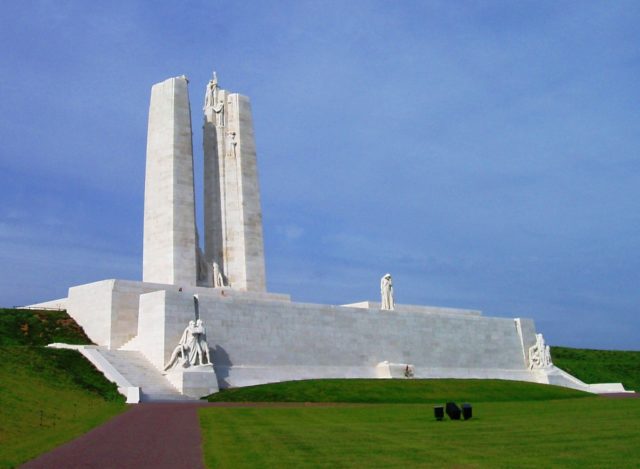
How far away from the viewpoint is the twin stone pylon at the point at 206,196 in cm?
4366

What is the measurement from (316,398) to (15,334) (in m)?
17.2

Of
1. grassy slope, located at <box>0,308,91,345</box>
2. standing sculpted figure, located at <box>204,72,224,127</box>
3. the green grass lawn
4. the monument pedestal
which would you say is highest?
standing sculpted figure, located at <box>204,72,224,127</box>

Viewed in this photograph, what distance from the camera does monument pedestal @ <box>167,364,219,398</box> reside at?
32.1 m

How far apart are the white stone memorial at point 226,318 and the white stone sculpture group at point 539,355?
3.6 inches

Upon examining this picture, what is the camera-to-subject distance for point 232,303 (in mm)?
37469

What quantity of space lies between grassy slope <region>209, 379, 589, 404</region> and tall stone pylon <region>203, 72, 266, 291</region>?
582 inches

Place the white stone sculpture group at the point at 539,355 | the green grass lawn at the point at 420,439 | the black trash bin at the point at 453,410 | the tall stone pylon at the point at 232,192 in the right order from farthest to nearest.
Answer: the white stone sculpture group at the point at 539,355 < the tall stone pylon at the point at 232,192 < the black trash bin at the point at 453,410 < the green grass lawn at the point at 420,439

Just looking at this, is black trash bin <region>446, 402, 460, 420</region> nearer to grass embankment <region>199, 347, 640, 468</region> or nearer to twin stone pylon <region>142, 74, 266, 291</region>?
grass embankment <region>199, 347, 640, 468</region>

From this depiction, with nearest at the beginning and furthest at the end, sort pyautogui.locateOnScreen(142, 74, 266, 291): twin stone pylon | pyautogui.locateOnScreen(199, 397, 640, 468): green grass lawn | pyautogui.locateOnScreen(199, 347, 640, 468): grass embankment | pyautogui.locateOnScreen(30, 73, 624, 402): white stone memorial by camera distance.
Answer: pyautogui.locateOnScreen(199, 397, 640, 468): green grass lawn < pyautogui.locateOnScreen(199, 347, 640, 468): grass embankment < pyautogui.locateOnScreen(30, 73, 624, 402): white stone memorial < pyautogui.locateOnScreen(142, 74, 266, 291): twin stone pylon

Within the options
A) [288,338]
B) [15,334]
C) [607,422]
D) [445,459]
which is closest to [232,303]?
[288,338]

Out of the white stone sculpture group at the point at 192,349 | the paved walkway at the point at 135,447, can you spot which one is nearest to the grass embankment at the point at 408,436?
the paved walkway at the point at 135,447

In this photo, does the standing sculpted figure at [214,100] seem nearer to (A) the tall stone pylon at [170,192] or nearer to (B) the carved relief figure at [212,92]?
(B) the carved relief figure at [212,92]

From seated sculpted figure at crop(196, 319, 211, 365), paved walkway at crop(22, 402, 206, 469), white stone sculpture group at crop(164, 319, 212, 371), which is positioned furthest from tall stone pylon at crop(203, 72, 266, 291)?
paved walkway at crop(22, 402, 206, 469)

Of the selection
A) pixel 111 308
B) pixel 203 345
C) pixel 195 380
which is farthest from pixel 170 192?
pixel 195 380
